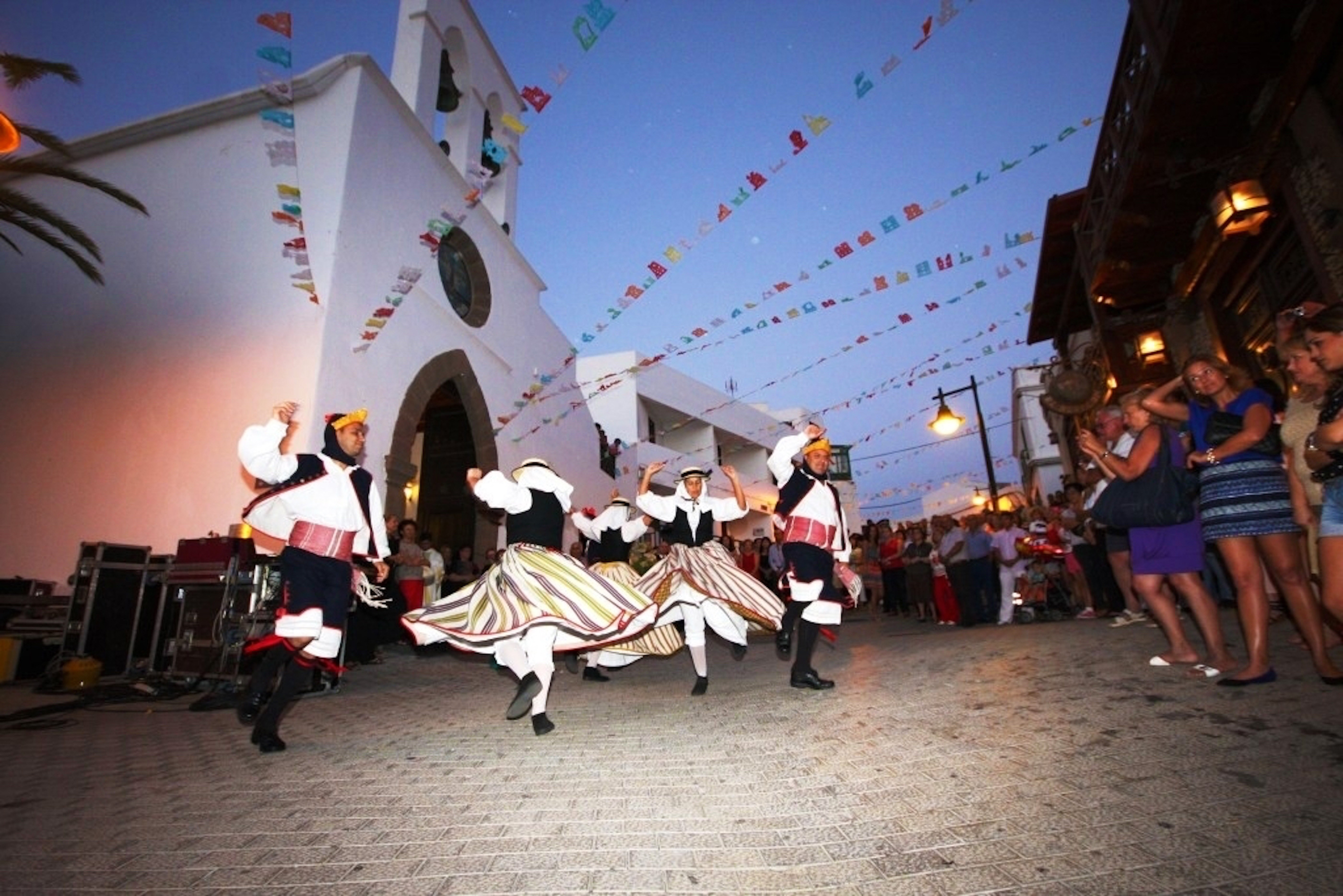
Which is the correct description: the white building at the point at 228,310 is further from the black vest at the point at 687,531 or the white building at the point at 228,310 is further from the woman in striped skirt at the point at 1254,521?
the woman in striped skirt at the point at 1254,521

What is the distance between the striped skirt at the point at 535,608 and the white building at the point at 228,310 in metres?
4.23

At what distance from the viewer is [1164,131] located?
7.12 metres

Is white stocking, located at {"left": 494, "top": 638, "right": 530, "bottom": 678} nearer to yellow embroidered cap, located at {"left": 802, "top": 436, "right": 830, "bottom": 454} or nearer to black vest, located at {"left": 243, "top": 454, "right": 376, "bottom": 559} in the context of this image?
black vest, located at {"left": 243, "top": 454, "right": 376, "bottom": 559}

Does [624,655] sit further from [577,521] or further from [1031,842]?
[1031,842]

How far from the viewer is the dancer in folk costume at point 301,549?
11.8 ft

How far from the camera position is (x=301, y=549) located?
3693mm

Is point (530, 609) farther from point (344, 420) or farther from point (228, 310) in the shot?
point (228, 310)

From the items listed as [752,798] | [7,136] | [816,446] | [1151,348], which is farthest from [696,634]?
[1151,348]

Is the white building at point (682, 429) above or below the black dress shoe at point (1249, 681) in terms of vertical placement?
above

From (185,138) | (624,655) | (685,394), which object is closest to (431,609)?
(624,655)

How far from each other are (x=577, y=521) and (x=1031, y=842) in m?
5.71

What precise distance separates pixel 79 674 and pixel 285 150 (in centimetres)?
604

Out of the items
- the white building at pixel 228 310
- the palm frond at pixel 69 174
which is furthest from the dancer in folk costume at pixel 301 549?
the palm frond at pixel 69 174

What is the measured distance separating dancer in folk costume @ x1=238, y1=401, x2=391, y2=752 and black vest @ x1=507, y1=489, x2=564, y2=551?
93 cm
